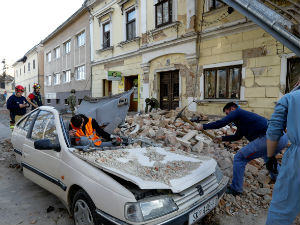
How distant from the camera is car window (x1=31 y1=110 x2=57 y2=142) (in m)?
2.87

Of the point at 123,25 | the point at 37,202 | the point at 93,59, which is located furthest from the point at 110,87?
the point at 37,202

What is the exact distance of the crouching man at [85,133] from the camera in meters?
3.02

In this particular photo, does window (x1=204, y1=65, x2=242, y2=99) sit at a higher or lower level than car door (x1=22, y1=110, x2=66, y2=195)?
higher

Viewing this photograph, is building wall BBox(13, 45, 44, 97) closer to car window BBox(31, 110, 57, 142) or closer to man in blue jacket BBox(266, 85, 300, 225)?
car window BBox(31, 110, 57, 142)

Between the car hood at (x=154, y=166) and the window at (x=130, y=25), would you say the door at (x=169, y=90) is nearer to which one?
the window at (x=130, y=25)

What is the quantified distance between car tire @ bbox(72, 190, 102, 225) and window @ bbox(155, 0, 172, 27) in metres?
9.18

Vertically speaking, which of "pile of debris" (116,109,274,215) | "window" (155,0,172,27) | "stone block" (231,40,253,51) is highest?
"window" (155,0,172,27)

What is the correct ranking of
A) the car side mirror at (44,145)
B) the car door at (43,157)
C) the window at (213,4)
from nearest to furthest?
the car side mirror at (44,145)
the car door at (43,157)
the window at (213,4)

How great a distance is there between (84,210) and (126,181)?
535 mm

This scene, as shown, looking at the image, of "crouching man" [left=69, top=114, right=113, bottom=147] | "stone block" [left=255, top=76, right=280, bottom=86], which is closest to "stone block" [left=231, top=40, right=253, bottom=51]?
"stone block" [left=255, top=76, right=280, bottom=86]

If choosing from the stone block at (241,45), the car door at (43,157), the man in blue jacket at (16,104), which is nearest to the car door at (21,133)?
the car door at (43,157)

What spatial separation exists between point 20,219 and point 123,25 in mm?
11659

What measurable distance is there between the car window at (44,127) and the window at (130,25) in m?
9.78

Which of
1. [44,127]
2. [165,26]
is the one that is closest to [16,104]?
[44,127]
